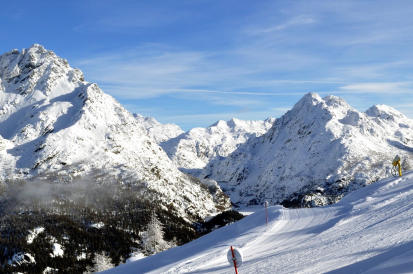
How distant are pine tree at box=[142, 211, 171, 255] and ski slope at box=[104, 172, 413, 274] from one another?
396 feet

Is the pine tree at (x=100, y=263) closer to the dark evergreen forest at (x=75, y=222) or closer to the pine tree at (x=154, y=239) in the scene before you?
the dark evergreen forest at (x=75, y=222)

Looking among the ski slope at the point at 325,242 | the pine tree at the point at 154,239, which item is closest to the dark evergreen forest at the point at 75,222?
the pine tree at the point at 154,239

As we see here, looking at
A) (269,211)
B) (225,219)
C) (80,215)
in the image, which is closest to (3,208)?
(80,215)

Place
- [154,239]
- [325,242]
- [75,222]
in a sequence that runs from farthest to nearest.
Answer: [154,239]
[75,222]
[325,242]

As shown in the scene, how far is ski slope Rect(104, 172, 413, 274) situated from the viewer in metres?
14.6

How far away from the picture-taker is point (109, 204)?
17888 cm

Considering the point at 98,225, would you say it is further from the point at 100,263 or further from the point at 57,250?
the point at 100,263

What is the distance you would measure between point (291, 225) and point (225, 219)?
17318cm

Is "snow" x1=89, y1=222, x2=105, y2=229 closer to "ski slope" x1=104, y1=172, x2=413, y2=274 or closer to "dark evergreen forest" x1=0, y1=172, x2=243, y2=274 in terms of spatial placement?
"dark evergreen forest" x1=0, y1=172, x2=243, y2=274

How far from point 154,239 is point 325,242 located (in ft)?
465

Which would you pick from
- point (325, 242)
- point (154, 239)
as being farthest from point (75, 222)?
point (325, 242)

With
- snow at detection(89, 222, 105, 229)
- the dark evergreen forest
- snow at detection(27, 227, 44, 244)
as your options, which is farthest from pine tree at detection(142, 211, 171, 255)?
snow at detection(27, 227, 44, 244)

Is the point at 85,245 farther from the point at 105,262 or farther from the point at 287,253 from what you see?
the point at 287,253

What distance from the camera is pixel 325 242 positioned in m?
19.8
